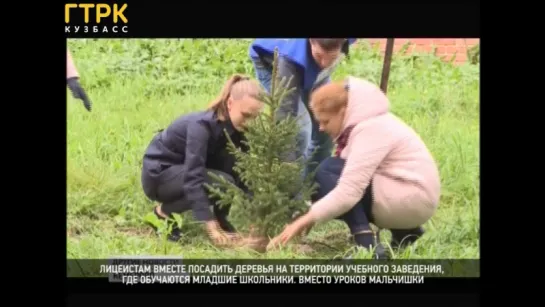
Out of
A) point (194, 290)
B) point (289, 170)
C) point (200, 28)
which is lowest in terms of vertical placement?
point (194, 290)

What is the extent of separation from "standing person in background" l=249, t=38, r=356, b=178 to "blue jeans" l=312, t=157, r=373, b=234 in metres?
0.06

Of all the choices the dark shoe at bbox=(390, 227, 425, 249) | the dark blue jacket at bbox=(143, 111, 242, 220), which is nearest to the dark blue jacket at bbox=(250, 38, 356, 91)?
the dark blue jacket at bbox=(143, 111, 242, 220)

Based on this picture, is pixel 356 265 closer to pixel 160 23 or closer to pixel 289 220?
pixel 289 220

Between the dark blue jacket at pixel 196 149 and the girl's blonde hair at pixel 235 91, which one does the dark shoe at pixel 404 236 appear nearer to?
the dark blue jacket at pixel 196 149

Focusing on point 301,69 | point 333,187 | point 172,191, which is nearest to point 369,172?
point 333,187

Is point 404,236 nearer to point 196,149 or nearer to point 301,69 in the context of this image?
point 301,69

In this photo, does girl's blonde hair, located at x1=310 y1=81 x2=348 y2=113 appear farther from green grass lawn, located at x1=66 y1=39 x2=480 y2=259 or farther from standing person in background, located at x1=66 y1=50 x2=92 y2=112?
standing person in background, located at x1=66 y1=50 x2=92 y2=112

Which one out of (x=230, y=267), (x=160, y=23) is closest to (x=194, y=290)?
(x=230, y=267)

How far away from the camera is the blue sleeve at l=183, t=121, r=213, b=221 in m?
10.5

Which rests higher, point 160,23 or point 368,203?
point 160,23

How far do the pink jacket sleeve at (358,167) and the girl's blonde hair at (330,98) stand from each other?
186 millimetres
